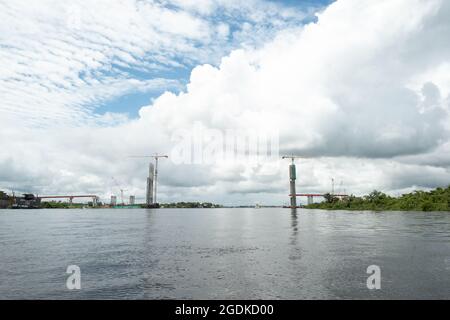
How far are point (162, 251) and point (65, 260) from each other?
38.8 feet

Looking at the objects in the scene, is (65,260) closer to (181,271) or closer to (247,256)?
(181,271)

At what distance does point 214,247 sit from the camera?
49500 mm

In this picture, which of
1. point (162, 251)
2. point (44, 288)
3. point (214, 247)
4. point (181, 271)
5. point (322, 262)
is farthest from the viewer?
point (214, 247)

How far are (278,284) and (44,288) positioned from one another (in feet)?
58.6

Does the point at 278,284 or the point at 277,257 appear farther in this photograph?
the point at 277,257

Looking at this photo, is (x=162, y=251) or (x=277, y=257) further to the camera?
(x=162, y=251)
